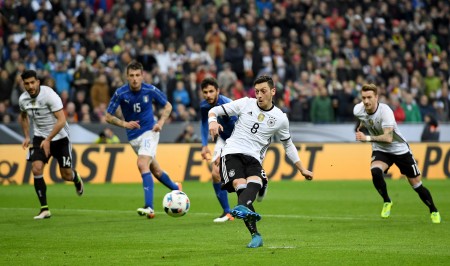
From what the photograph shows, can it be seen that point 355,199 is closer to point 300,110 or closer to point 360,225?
point 360,225

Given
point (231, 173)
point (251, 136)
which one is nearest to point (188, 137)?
point (251, 136)

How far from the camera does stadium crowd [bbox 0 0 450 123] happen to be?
26.5 m

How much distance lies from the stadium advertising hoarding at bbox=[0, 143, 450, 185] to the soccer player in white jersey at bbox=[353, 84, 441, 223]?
8731 millimetres

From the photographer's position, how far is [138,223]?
46.2ft

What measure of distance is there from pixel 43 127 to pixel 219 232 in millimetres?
4244

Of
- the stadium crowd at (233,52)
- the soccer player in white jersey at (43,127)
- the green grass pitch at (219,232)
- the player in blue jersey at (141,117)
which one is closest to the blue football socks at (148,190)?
the player in blue jersey at (141,117)

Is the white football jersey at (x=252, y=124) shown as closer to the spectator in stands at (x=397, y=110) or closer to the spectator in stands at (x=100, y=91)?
the spectator in stands at (x=100, y=91)

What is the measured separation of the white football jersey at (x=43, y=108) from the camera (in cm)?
1508

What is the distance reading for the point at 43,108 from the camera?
49.8 ft

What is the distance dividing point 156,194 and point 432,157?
29.7ft

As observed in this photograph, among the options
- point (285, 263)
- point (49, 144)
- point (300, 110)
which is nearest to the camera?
point (285, 263)

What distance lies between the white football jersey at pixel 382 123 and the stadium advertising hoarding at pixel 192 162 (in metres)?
8.76

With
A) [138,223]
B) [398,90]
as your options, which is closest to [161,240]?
[138,223]

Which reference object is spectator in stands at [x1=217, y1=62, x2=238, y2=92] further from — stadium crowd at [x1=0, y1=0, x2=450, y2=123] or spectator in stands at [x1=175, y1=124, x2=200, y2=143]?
spectator in stands at [x1=175, y1=124, x2=200, y2=143]
